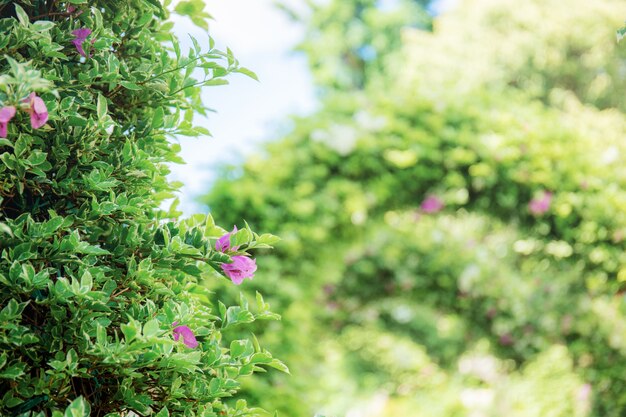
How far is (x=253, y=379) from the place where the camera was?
12.5ft

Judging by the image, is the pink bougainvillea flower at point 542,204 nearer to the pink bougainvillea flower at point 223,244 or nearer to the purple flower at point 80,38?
the pink bougainvillea flower at point 223,244

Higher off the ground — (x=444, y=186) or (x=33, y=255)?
(x=444, y=186)

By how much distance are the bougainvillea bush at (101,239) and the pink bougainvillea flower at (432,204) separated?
11.0 feet

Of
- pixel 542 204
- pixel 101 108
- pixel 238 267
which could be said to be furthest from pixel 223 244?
pixel 542 204

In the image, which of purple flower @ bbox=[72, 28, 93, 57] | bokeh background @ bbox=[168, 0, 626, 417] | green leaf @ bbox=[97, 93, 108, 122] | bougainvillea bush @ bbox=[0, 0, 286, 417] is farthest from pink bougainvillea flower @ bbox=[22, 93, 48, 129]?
bokeh background @ bbox=[168, 0, 626, 417]

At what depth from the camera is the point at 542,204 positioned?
4449 mm

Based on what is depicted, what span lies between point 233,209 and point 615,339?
4532 millimetres

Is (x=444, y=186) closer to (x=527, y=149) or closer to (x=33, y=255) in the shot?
(x=527, y=149)

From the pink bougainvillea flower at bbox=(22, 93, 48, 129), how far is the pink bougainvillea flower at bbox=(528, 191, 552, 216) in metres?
3.98

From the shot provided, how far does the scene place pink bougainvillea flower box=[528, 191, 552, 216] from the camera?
175 inches

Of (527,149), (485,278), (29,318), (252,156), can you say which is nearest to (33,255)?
(29,318)

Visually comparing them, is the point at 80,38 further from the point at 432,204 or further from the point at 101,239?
the point at 432,204

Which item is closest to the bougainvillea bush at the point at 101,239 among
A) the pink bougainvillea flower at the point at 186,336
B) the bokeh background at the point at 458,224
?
the pink bougainvillea flower at the point at 186,336

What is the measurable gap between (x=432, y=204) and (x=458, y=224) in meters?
1.75
